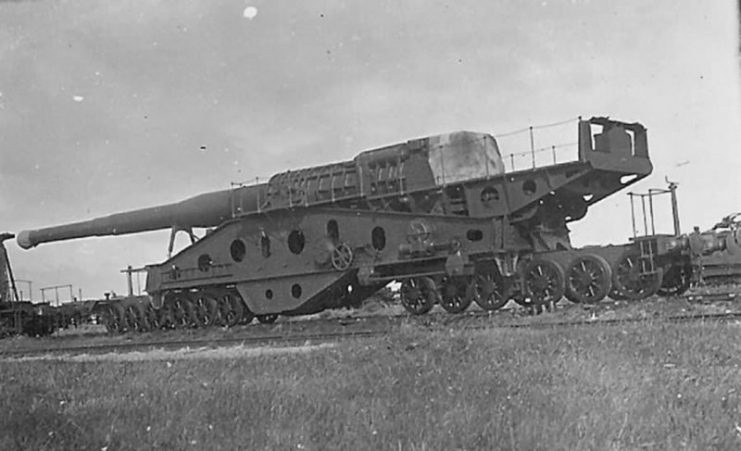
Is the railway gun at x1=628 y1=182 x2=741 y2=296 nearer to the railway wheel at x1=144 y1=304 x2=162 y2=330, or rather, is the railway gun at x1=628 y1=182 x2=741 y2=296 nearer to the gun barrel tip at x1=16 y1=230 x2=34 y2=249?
the railway wheel at x1=144 y1=304 x2=162 y2=330

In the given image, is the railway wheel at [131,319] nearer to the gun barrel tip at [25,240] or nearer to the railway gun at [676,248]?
the gun barrel tip at [25,240]

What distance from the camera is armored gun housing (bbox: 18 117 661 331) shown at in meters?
16.1

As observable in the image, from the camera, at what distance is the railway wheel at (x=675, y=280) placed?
1620cm

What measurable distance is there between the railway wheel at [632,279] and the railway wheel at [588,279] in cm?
27

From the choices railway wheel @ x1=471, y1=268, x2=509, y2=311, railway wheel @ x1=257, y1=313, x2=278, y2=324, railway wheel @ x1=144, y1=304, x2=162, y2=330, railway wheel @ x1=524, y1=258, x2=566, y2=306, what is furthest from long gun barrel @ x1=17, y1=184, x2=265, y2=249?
railway wheel @ x1=524, y1=258, x2=566, y2=306

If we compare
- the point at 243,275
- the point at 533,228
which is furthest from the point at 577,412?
Result: the point at 243,275

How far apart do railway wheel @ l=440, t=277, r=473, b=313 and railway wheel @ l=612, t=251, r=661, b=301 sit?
282 cm

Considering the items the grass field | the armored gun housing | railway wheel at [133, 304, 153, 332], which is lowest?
the grass field

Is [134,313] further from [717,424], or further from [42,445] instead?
[717,424]

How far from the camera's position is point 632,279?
15422mm

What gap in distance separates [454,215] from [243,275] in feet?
19.2

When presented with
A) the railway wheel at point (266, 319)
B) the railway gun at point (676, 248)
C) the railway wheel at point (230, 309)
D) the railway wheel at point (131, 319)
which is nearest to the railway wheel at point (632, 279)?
the railway gun at point (676, 248)

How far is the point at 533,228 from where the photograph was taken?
1706 centimetres

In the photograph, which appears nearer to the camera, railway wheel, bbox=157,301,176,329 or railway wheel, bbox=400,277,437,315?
railway wheel, bbox=400,277,437,315
